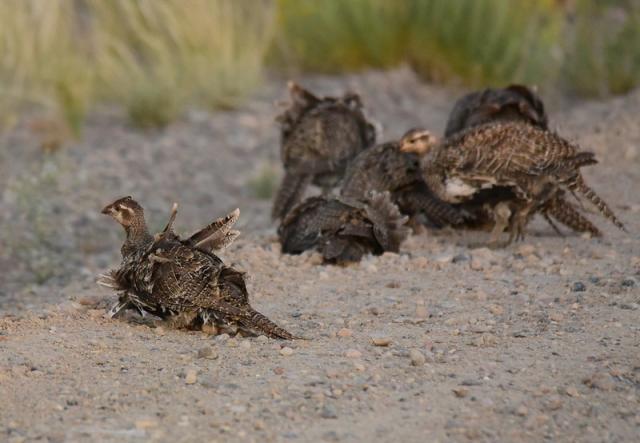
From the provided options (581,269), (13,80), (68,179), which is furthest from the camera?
(13,80)

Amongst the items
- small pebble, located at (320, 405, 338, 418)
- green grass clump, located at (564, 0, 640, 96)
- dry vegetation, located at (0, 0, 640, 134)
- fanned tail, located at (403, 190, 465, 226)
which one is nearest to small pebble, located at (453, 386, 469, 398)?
small pebble, located at (320, 405, 338, 418)

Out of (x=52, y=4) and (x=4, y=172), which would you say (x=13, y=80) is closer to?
(x=52, y=4)

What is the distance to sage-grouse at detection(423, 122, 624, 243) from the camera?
25.1 ft

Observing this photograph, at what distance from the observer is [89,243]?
32.1 feet

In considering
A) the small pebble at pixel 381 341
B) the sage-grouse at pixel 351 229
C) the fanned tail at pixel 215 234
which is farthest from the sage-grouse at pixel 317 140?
the small pebble at pixel 381 341

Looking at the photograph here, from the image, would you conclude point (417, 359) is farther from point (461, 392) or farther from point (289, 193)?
point (289, 193)

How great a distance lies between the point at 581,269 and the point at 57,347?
3.22m

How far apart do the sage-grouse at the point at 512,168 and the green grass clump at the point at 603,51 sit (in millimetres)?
5182

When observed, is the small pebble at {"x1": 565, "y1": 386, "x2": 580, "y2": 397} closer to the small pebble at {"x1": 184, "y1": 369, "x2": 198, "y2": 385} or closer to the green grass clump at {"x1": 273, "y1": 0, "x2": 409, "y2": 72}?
the small pebble at {"x1": 184, "y1": 369, "x2": 198, "y2": 385}

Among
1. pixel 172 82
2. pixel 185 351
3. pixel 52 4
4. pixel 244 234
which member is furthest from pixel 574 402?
pixel 52 4

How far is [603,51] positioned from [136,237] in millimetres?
7762

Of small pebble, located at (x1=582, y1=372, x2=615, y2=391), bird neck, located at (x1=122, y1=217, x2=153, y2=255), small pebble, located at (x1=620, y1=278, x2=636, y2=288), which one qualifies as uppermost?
small pebble, located at (x1=620, y1=278, x2=636, y2=288)

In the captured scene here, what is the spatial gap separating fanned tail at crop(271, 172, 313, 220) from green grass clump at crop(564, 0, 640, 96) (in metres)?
4.83

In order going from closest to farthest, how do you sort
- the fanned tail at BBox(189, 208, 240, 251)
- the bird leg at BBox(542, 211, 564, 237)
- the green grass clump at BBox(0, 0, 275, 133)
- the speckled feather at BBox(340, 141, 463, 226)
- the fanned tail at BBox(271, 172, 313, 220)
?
the fanned tail at BBox(189, 208, 240, 251) → the bird leg at BBox(542, 211, 564, 237) → the speckled feather at BBox(340, 141, 463, 226) → the fanned tail at BBox(271, 172, 313, 220) → the green grass clump at BBox(0, 0, 275, 133)
